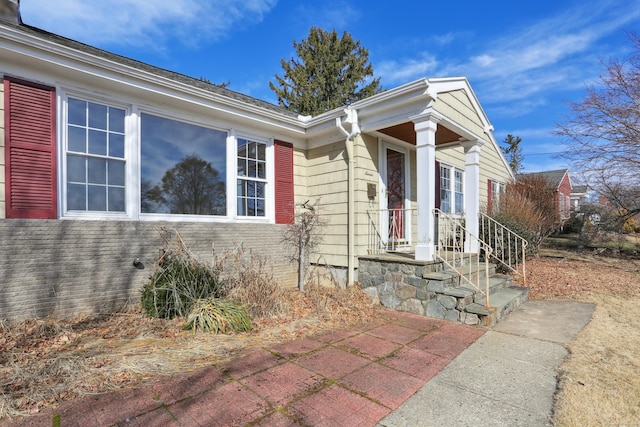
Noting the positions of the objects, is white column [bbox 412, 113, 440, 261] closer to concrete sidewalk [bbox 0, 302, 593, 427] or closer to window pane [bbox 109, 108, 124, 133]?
concrete sidewalk [bbox 0, 302, 593, 427]

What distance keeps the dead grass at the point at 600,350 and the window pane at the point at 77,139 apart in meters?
5.57

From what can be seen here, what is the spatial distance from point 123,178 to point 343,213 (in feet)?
11.6

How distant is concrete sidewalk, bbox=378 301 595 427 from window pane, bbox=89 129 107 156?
15.0 feet

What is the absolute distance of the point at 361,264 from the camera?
5805mm

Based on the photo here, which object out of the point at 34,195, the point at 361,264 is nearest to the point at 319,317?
the point at 361,264


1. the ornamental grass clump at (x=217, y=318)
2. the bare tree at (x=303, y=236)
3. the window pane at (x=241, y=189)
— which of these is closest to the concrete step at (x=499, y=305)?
the bare tree at (x=303, y=236)

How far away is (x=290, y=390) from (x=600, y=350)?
3.27 metres

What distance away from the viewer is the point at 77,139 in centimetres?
423

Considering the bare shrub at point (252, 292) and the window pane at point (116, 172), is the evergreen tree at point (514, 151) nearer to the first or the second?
the bare shrub at point (252, 292)

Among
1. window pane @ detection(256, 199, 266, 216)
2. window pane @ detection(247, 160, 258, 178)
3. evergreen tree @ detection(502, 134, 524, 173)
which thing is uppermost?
evergreen tree @ detection(502, 134, 524, 173)

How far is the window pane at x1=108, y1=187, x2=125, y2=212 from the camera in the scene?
4484 mm

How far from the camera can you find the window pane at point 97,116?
4355 mm

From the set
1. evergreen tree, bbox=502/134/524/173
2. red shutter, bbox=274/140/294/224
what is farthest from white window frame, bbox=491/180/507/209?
evergreen tree, bbox=502/134/524/173

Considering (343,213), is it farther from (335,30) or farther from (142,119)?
(335,30)
